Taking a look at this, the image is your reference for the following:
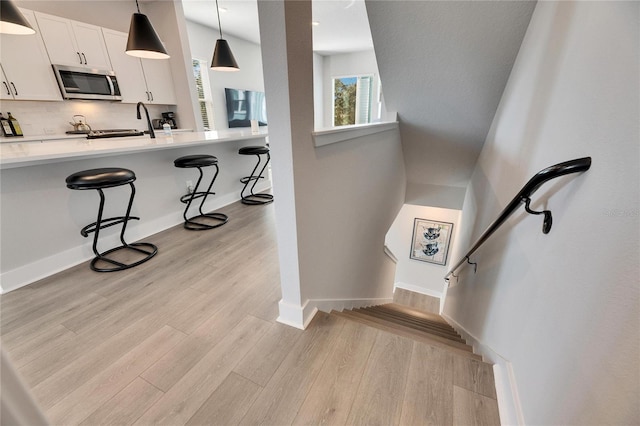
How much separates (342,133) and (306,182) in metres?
0.47

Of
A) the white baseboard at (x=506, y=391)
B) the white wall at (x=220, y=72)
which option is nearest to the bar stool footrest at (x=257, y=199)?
the white wall at (x=220, y=72)

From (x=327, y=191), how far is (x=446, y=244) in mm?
4428

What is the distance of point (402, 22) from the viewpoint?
2029 mm

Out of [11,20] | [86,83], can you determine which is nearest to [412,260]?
[11,20]

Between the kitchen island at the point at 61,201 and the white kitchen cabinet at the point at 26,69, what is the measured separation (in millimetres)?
1563

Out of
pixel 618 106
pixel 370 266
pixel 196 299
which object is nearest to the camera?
pixel 618 106

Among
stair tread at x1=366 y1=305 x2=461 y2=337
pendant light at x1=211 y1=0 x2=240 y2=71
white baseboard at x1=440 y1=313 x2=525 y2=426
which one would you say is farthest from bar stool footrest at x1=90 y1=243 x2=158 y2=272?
white baseboard at x1=440 y1=313 x2=525 y2=426

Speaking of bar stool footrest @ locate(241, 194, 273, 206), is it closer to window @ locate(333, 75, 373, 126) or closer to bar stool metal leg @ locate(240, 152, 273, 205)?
bar stool metal leg @ locate(240, 152, 273, 205)

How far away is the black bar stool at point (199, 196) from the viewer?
2643mm

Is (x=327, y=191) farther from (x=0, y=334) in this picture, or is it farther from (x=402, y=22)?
(x=0, y=334)

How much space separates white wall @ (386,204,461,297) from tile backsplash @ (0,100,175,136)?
196 inches

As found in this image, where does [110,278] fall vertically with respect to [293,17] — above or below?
below

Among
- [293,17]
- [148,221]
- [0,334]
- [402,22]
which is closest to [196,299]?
[0,334]

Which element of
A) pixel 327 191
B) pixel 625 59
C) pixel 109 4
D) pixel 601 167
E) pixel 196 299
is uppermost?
pixel 109 4
